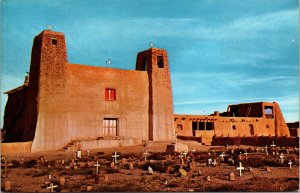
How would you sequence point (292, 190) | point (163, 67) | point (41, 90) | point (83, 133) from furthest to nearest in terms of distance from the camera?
1. point (163, 67)
2. point (83, 133)
3. point (41, 90)
4. point (292, 190)

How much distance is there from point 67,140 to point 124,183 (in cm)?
1386

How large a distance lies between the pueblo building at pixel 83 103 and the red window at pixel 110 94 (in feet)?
0.08

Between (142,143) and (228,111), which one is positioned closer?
(142,143)

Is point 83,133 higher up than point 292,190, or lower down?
higher up

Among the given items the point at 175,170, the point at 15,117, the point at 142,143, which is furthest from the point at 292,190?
the point at 15,117

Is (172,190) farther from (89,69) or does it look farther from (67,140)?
(89,69)

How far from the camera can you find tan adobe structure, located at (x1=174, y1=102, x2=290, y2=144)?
37.7 m

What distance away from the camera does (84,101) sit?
25.4m

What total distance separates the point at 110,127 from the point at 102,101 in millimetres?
2206

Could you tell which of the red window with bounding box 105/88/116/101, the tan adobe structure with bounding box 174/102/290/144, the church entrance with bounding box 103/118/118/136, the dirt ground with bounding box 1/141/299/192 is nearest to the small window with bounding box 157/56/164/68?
the red window with bounding box 105/88/116/101

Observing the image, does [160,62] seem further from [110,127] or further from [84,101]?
[84,101]

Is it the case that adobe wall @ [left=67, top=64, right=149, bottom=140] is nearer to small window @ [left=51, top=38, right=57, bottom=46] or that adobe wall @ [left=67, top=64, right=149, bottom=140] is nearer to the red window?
the red window

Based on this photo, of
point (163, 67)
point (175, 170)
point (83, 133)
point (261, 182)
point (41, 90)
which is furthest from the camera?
point (163, 67)

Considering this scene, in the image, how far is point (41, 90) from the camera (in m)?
23.5
